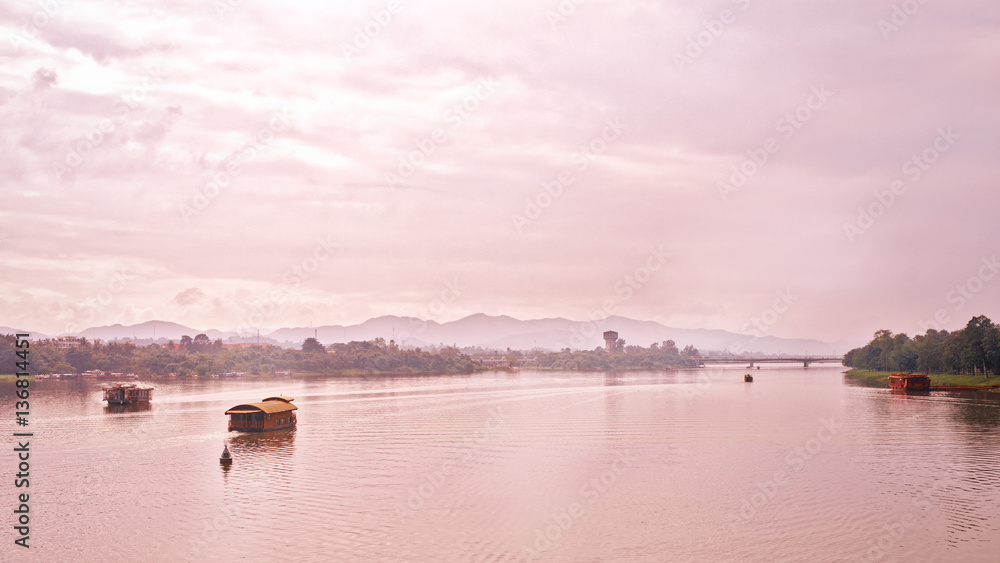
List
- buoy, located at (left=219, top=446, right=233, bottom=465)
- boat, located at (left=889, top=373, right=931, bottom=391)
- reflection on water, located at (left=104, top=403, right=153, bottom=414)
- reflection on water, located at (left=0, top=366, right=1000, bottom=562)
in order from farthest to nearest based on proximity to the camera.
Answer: boat, located at (left=889, top=373, right=931, bottom=391) < reflection on water, located at (left=104, top=403, right=153, bottom=414) < buoy, located at (left=219, top=446, right=233, bottom=465) < reflection on water, located at (left=0, top=366, right=1000, bottom=562)

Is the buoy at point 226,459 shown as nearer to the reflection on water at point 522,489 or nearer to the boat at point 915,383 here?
the reflection on water at point 522,489

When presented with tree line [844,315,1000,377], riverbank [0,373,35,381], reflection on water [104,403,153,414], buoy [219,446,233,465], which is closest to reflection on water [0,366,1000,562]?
buoy [219,446,233,465]

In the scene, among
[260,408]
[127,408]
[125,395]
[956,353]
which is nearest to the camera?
[260,408]

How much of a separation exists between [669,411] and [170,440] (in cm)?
6046

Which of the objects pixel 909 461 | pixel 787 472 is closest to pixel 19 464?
pixel 787 472

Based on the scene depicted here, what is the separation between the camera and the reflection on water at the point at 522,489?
108ft

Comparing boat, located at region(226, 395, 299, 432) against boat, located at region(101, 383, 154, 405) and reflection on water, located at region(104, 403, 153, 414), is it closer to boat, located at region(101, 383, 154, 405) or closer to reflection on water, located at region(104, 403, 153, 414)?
reflection on water, located at region(104, 403, 153, 414)

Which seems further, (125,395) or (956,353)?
(956,353)

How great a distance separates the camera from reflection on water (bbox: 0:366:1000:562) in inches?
1298

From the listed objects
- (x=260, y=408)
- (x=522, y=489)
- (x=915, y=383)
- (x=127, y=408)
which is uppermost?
(x=260, y=408)

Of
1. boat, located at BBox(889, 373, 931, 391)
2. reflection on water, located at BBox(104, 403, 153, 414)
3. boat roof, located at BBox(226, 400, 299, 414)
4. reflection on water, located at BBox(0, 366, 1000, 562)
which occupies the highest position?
boat roof, located at BBox(226, 400, 299, 414)

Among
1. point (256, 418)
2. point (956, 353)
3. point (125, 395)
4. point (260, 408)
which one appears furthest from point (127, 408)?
point (956, 353)

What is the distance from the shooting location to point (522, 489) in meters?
44.4

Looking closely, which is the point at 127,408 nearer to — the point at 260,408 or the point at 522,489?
the point at 260,408
